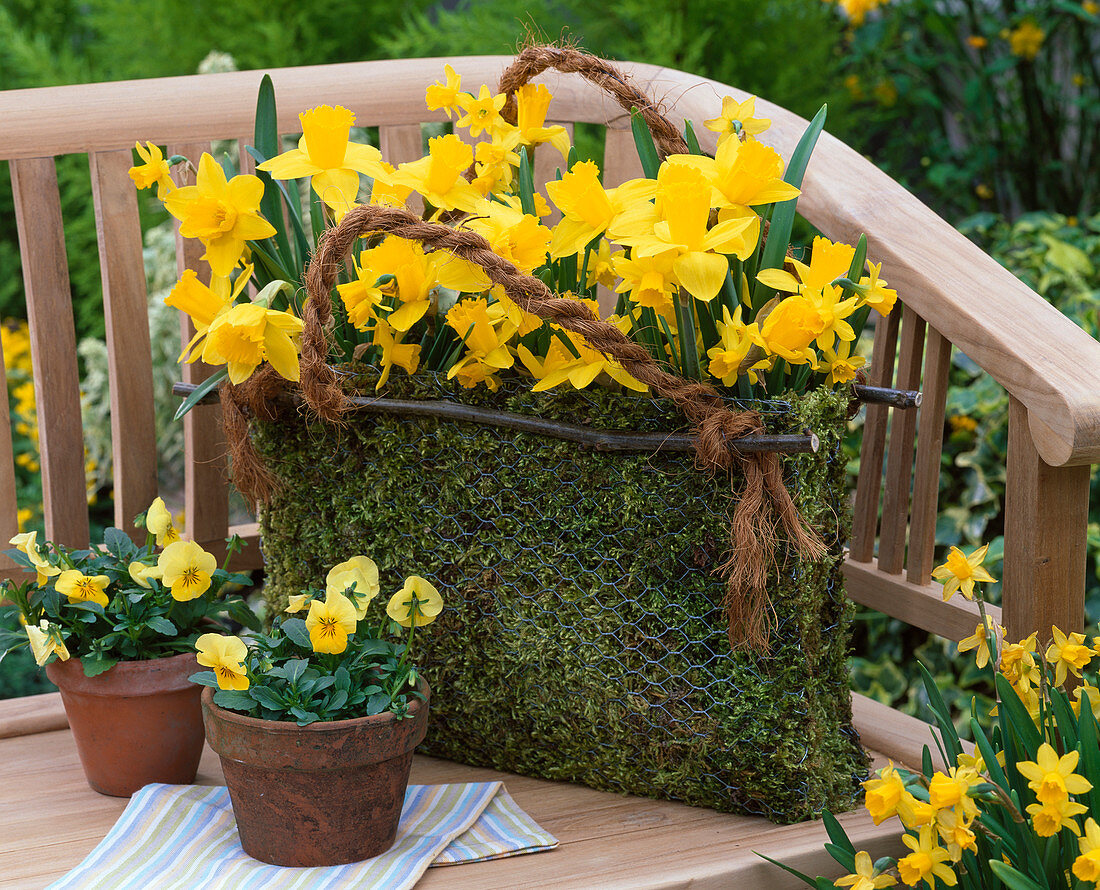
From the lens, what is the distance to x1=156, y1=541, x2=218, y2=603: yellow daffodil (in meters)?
1.08

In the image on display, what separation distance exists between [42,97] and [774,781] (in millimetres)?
1173

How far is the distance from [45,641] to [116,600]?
0.29 feet

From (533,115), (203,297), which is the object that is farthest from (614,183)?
(203,297)

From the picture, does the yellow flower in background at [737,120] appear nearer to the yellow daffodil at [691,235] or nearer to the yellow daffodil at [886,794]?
the yellow daffodil at [691,235]

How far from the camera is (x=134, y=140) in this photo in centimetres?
135

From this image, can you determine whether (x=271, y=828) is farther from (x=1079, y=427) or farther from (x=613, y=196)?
(x=1079, y=427)

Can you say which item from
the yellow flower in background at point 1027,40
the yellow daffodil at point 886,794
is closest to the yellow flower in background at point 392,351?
the yellow daffodil at point 886,794

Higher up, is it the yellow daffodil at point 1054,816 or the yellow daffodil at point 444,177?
the yellow daffodil at point 444,177

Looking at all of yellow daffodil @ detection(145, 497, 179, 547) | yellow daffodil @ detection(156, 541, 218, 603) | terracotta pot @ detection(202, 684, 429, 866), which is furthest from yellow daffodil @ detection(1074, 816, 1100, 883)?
yellow daffodil @ detection(145, 497, 179, 547)

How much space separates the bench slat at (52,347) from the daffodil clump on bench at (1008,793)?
98 centimetres

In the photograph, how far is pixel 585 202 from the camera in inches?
37.4

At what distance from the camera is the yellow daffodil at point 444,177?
3.35ft

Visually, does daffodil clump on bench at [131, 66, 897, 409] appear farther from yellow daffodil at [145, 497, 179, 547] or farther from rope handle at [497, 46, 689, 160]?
yellow daffodil at [145, 497, 179, 547]

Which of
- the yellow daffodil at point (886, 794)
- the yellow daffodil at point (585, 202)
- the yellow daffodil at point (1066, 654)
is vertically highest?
the yellow daffodil at point (585, 202)
